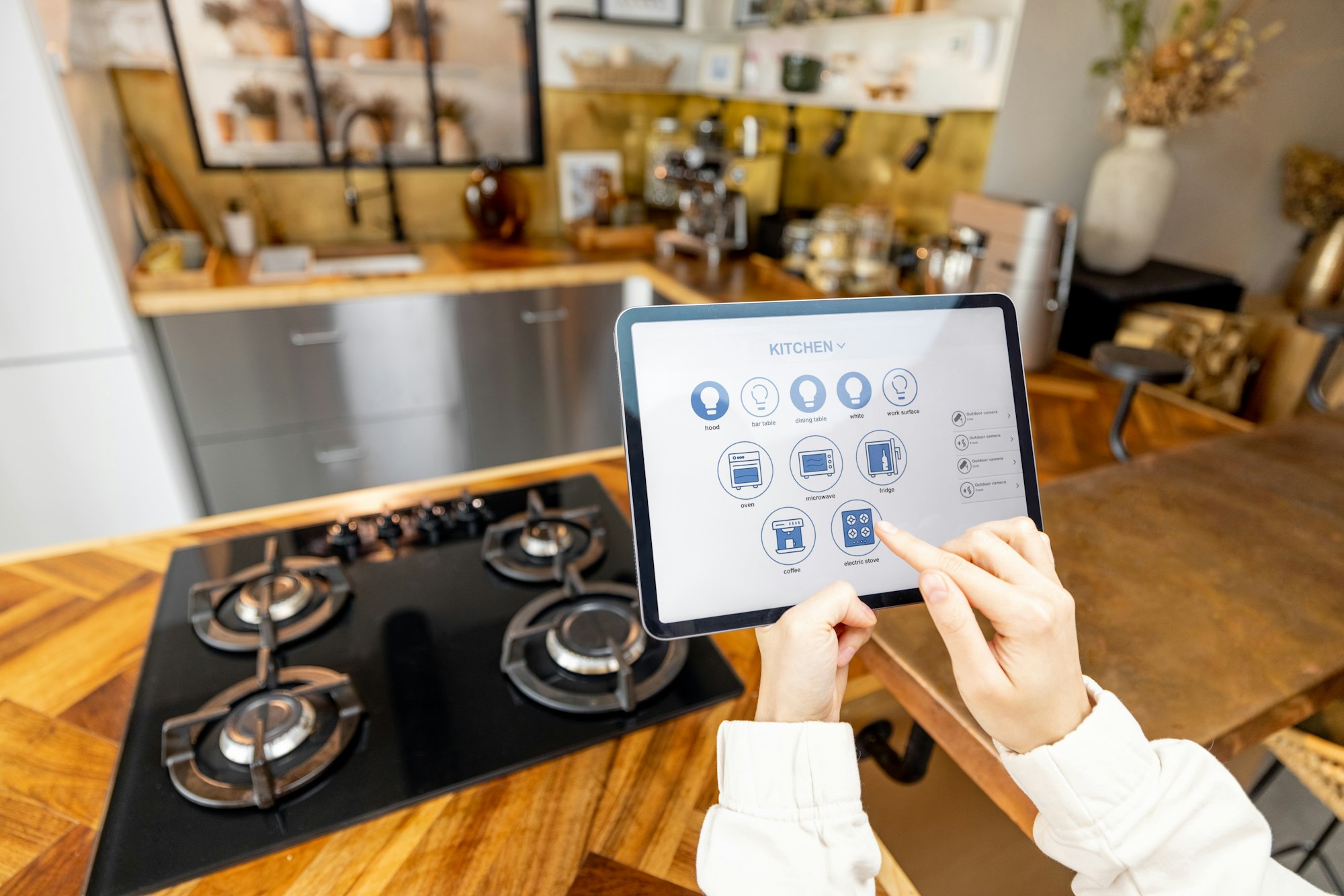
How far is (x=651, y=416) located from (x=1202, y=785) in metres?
0.45

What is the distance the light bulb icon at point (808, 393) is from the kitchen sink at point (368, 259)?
2.20 m

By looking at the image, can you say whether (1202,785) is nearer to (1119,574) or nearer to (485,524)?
(1119,574)

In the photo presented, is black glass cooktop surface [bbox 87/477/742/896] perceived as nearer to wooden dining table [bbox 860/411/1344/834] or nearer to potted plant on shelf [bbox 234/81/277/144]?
wooden dining table [bbox 860/411/1344/834]

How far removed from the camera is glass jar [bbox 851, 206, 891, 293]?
207cm

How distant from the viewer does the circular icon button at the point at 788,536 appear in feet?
1.86

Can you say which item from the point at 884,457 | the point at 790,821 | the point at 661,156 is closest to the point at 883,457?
the point at 884,457

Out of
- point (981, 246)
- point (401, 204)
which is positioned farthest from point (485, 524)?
point (401, 204)

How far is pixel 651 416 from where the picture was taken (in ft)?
1.80

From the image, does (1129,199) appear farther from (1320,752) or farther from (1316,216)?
(1320,752)

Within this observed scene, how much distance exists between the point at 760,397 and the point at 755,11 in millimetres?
2576

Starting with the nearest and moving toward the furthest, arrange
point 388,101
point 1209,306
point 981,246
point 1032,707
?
1. point 1032,707
2. point 981,246
3. point 1209,306
4. point 388,101

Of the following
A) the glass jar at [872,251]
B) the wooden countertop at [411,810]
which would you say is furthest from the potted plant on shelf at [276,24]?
the wooden countertop at [411,810]

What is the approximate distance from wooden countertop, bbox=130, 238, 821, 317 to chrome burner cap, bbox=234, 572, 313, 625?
133 centimetres

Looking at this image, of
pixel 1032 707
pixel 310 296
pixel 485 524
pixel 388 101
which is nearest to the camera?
pixel 1032 707
